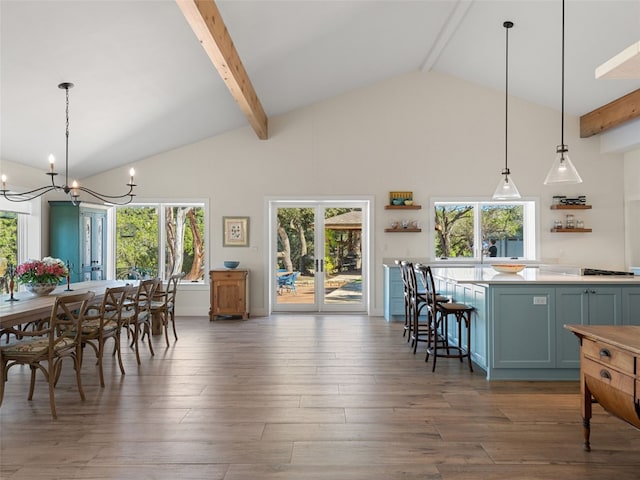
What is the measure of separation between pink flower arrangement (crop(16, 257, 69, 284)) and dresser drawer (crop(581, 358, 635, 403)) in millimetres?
4626

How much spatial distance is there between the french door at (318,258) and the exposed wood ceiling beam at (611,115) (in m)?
3.90

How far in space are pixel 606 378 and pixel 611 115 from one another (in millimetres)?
5424

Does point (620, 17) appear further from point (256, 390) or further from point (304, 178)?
point (256, 390)

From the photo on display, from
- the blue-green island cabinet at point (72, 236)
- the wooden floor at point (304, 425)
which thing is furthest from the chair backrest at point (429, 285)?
the blue-green island cabinet at point (72, 236)

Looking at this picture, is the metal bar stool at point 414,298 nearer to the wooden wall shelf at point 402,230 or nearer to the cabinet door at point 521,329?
the cabinet door at point 521,329

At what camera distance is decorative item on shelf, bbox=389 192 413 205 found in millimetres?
7082

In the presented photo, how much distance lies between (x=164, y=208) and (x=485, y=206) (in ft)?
18.6

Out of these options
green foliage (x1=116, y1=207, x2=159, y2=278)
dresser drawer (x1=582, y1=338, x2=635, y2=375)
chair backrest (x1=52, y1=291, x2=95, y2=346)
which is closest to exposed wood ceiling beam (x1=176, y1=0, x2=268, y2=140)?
chair backrest (x1=52, y1=291, x2=95, y2=346)

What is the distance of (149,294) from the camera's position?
475 centimetres

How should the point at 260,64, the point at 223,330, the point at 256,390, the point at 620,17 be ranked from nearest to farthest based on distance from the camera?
the point at 256,390, the point at 620,17, the point at 260,64, the point at 223,330

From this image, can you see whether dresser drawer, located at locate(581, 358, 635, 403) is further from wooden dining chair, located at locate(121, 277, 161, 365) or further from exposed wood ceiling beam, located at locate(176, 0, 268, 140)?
wooden dining chair, located at locate(121, 277, 161, 365)

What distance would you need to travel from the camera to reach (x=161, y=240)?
7.43m

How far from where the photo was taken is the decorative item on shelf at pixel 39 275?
4.09 m

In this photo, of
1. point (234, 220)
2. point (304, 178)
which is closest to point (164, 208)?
point (234, 220)
